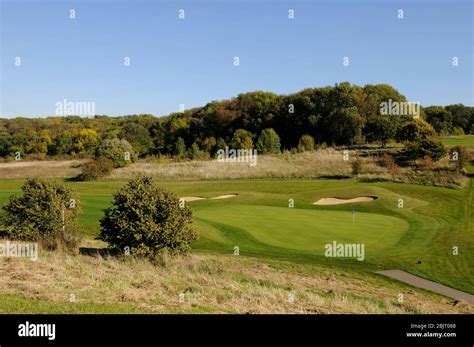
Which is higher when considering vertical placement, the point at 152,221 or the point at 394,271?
the point at 152,221

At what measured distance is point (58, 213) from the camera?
1977cm

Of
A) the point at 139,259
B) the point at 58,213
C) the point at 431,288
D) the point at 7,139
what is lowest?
Result: the point at 431,288

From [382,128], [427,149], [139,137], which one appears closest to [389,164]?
[427,149]

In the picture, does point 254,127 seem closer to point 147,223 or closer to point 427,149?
point 427,149

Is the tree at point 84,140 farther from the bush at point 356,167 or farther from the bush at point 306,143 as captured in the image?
the bush at point 356,167

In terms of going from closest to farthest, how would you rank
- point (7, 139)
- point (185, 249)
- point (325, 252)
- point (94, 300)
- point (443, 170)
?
1. point (94, 300)
2. point (185, 249)
3. point (325, 252)
4. point (443, 170)
5. point (7, 139)

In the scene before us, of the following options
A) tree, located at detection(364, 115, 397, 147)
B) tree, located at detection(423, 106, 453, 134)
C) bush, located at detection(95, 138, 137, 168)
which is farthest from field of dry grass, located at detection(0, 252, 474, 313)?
tree, located at detection(423, 106, 453, 134)

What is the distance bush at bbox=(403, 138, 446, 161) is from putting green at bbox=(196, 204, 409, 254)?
23.5 m

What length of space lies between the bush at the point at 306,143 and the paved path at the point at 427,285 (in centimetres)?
5069

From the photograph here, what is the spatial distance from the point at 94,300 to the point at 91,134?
78.0 metres

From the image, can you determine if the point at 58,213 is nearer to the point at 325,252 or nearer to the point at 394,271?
the point at 325,252

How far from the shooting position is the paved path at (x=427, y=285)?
48.9ft

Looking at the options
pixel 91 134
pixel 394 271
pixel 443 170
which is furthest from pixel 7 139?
pixel 394 271

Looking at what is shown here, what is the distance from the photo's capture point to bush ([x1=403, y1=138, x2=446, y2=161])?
48.2 metres
